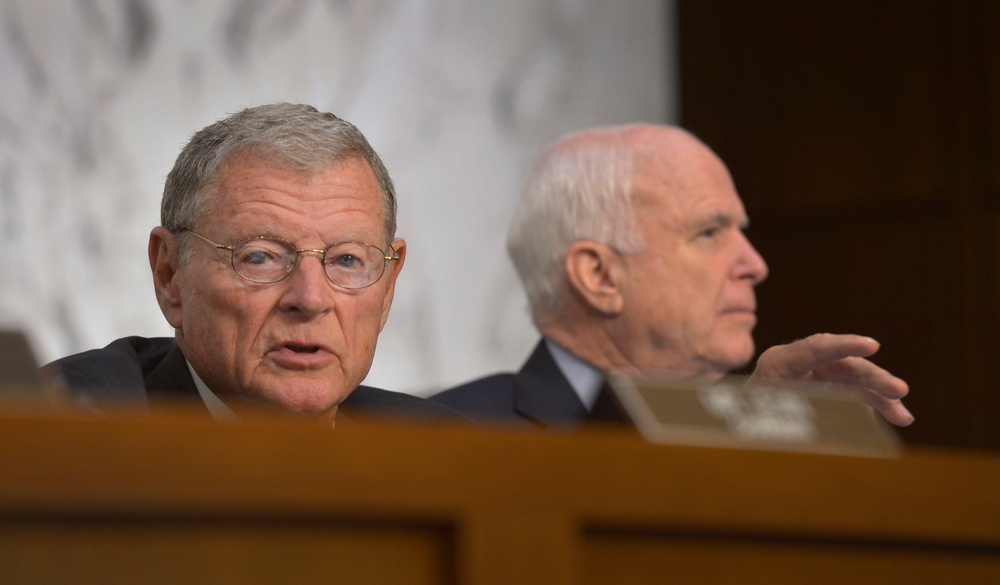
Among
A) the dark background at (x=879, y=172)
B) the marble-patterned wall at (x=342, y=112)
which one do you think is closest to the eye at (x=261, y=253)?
the marble-patterned wall at (x=342, y=112)

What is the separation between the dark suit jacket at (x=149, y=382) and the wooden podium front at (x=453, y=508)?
63 centimetres

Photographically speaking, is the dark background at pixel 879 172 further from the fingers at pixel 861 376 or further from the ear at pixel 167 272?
the ear at pixel 167 272

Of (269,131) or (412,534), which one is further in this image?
(269,131)

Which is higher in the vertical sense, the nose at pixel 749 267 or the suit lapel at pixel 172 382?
the nose at pixel 749 267

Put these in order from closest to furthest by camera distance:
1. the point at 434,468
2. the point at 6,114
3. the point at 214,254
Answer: the point at 434,468 → the point at 214,254 → the point at 6,114

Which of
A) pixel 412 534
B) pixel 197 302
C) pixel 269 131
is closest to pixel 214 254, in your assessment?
pixel 197 302

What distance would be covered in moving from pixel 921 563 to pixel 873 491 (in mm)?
62

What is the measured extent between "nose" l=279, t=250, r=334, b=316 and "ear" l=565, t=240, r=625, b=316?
0.76 m

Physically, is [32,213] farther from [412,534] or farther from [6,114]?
[412,534]

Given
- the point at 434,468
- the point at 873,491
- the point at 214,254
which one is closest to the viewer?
the point at 434,468

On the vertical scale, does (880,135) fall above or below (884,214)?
above

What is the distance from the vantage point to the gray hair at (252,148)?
5.19 feet

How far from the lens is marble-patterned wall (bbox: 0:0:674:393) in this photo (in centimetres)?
289

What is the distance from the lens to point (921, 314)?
345 cm
